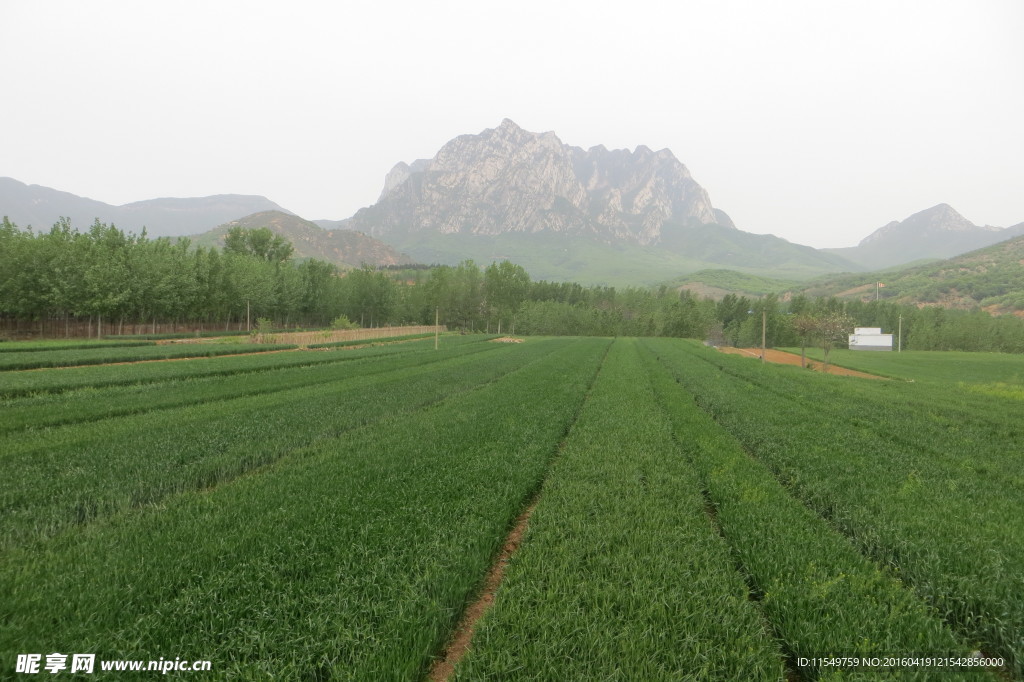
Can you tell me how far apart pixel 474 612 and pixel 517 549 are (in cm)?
110

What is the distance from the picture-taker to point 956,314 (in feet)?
428

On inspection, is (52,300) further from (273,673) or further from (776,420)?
(776,420)

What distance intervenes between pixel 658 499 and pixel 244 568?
6.08m

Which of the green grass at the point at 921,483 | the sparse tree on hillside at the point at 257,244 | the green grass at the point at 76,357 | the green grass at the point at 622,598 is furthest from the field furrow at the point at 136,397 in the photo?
the sparse tree on hillside at the point at 257,244

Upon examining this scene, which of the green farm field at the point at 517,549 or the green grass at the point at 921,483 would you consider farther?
the green grass at the point at 921,483

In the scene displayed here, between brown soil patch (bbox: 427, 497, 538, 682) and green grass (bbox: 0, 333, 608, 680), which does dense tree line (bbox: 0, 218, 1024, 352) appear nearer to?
brown soil patch (bbox: 427, 497, 538, 682)

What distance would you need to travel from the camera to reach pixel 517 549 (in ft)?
17.8

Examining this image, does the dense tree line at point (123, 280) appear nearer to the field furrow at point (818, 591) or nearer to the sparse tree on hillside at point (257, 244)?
the sparse tree on hillside at point (257, 244)

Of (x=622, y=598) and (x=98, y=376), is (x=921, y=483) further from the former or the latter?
(x=98, y=376)

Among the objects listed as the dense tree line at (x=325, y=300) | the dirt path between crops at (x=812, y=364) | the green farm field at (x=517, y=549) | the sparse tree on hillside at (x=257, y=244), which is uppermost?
the sparse tree on hillside at (x=257, y=244)

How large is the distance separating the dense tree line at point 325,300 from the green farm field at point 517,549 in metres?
40.5

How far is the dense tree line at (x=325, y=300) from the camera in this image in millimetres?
49062

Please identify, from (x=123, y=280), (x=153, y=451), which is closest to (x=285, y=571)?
(x=153, y=451)

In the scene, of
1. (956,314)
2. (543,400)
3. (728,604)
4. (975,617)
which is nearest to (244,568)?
(728,604)
